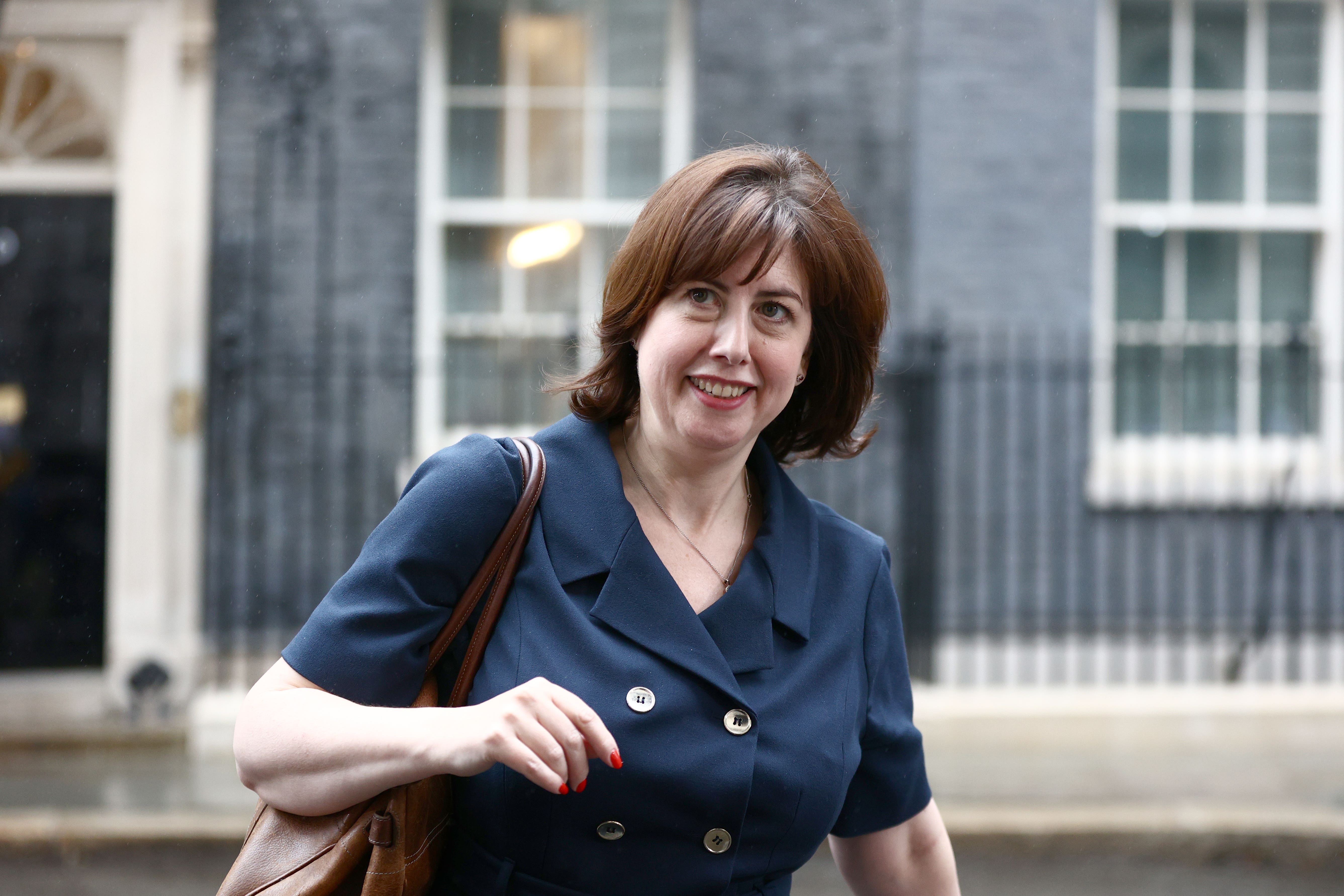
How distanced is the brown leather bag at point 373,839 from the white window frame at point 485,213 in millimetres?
5730

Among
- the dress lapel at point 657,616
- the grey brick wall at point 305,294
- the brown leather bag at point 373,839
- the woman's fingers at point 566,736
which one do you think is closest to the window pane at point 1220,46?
the grey brick wall at point 305,294

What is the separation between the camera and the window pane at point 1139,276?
774 centimetres

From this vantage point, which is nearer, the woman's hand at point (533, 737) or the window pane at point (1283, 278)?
the woman's hand at point (533, 737)

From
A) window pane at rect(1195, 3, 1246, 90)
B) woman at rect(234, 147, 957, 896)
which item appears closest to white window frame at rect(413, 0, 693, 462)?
window pane at rect(1195, 3, 1246, 90)

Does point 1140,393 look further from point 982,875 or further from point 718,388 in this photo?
point 718,388

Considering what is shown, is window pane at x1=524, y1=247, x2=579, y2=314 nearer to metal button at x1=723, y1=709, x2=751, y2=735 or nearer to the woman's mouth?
the woman's mouth

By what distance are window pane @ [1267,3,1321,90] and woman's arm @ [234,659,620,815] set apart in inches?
306

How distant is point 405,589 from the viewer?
1589 millimetres

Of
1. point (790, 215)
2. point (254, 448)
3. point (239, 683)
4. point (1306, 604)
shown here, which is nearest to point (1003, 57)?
point (1306, 604)

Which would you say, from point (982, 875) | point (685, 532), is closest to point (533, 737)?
point (685, 532)

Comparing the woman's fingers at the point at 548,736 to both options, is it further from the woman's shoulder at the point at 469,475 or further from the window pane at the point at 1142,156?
the window pane at the point at 1142,156

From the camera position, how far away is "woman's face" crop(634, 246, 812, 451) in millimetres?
1800

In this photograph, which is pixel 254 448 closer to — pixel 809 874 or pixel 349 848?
pixel 809 874

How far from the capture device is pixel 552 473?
180 centimetres
